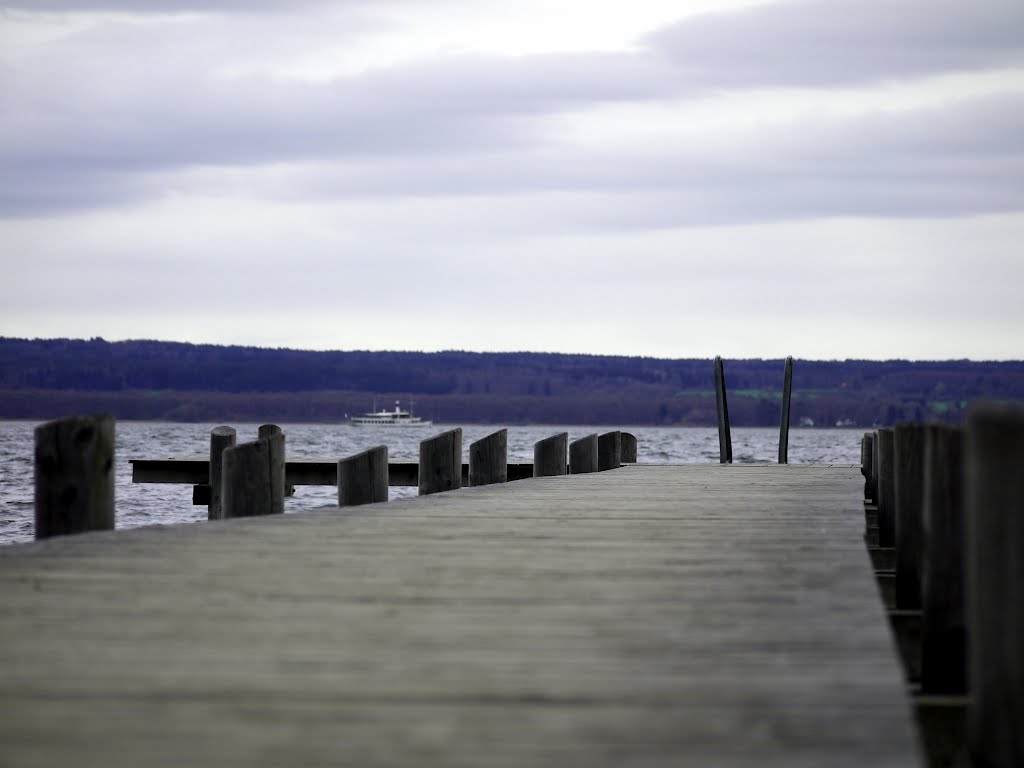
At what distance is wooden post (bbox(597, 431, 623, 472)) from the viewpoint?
1503 cm

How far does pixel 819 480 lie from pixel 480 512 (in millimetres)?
5484

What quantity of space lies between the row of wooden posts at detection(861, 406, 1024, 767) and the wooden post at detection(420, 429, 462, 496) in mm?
3408

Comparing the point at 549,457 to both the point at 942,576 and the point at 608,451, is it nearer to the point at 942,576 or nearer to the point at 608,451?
the point at 608,451

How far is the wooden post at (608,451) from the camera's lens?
15031mm

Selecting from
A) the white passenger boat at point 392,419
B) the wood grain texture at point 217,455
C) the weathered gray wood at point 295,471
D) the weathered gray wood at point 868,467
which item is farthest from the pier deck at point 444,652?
the white passenger boat at point 392,419

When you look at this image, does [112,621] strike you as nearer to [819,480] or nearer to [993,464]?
[993,464]

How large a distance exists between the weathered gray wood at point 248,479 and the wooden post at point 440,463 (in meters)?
2.49

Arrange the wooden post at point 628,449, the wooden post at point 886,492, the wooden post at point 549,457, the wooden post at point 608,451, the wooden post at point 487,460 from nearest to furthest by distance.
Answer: the wooden post at point 886,492
the wooden post at point 487,460
the wooden post at point 549,457
the wooden post at point 608,451
the wooden post at point 628,449

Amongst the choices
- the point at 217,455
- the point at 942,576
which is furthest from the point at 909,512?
the point at 217,455

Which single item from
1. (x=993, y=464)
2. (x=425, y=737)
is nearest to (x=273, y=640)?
(x=425, y=737)

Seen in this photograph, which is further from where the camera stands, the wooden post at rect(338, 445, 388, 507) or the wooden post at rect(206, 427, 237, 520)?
the wooden post at rect(206, 427, 237, 520)

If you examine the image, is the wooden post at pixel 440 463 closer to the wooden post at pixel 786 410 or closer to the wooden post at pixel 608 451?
the wooden post at pixel 608 451

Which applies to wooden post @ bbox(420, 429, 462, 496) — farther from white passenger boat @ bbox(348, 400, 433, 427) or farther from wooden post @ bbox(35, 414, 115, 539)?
white passenger boat @ bbox(348, 400, 433, 427)

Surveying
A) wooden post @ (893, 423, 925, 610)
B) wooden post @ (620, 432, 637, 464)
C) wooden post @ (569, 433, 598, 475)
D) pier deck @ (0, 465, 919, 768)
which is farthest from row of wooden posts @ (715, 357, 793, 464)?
pier deck @ (0, 465, 919, 768)
